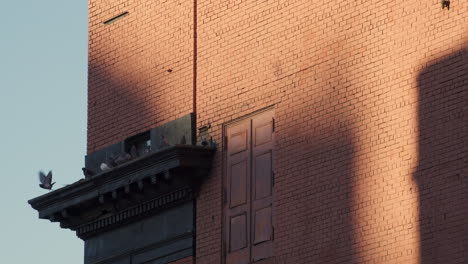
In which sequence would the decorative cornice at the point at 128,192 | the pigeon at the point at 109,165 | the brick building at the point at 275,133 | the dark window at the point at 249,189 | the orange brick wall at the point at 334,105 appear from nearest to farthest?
1. the orange brick wall at the point at 334,105
2. the brick building at the point at 275,133
3. the dark window at the point at 249,189
4. the decorative cornice at the point at 128,192
5. the pigeon at the point at 109,165

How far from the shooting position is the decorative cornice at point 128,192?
112 feet

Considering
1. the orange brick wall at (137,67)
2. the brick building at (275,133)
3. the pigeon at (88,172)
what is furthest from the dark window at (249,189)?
the pigeon at (88,172)

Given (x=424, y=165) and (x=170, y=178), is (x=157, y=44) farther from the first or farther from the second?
(x=424, y=165)

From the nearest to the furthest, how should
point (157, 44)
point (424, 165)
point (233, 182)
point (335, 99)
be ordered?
1. point (424, 165)
2. point (335, 99)
3. point (233, 182)
4. point (157, 44)

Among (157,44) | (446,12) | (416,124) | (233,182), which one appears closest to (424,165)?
(416,124)

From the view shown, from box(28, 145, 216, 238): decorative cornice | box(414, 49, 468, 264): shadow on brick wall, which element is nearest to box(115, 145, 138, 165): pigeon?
box(28, 145, 216, 238): decorative cornice

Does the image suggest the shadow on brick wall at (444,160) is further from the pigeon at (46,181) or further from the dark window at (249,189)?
the pigeon at (46,181)

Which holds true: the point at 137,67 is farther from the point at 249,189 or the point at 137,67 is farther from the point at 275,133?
the point at 275,133

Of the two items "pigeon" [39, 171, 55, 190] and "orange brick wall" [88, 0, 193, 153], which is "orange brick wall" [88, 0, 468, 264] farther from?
"pigeon" [39, 171, 55, 190]

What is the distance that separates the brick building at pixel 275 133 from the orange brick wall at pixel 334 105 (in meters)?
0.03

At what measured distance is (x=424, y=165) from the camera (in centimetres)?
2958

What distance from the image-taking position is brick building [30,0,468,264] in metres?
29.6

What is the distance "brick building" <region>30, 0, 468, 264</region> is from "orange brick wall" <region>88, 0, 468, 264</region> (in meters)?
0.03

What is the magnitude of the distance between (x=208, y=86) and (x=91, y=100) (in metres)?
3.95
